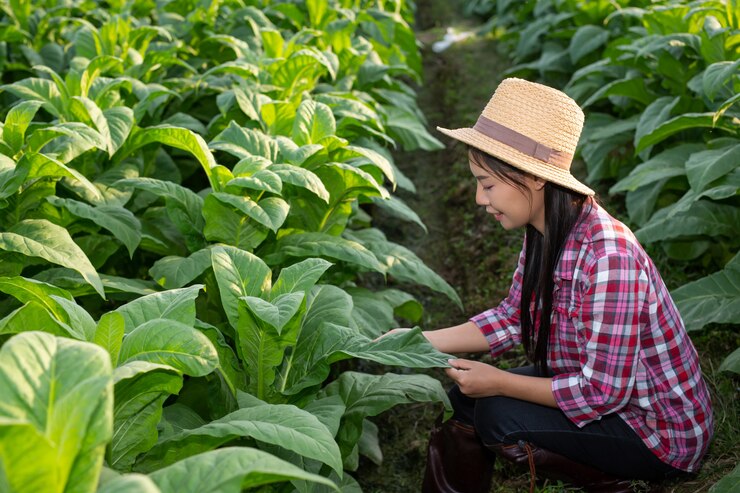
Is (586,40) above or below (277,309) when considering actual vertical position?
below

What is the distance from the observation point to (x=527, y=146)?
99.5 inches

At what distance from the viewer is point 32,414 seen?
1.43 meters

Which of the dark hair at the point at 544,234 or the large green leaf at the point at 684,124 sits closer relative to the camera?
the dark hair at the point at 544,234

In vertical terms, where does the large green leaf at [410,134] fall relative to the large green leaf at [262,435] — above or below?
below

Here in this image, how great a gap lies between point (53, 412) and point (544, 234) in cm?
168

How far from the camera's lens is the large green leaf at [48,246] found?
8.27ft

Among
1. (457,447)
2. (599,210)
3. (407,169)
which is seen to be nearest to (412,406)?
(457,447)

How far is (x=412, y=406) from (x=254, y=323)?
1555 millimetres

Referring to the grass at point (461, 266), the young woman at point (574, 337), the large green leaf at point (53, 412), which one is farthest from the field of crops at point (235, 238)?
the young woman at point (574, 337)

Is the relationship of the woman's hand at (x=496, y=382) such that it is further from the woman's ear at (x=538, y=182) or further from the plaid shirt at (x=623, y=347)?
the woman's ear at (x=538, y=182)

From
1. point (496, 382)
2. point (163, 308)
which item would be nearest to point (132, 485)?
point (163, 308)

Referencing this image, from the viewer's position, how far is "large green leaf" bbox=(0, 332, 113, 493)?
136 cm

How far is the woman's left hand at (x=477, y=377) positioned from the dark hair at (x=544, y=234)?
216mm

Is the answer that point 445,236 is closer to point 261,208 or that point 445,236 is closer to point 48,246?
point 261,208
